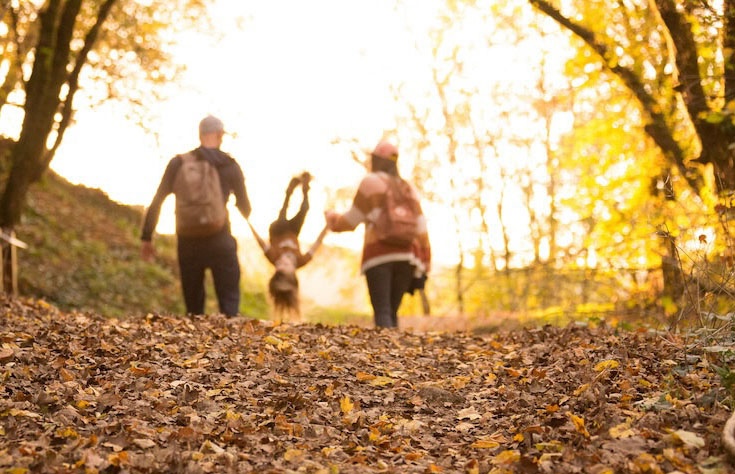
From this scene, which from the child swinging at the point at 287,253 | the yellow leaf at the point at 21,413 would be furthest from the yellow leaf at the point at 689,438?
the child swinging at the point at 287,253

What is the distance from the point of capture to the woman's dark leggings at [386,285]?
970cm

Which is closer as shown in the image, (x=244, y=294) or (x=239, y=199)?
(x=239, y=199)

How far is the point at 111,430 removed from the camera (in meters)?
5.43

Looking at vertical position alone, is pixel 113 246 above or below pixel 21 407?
above

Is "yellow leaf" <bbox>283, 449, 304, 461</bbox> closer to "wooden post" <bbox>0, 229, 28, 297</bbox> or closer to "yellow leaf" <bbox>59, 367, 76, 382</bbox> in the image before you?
"yellow leaf" <bbox>59, 367, 76, 382</bbox>

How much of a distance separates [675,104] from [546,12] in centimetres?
185

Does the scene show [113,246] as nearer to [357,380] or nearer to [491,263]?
[491,263]

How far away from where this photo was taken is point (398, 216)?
9625mm

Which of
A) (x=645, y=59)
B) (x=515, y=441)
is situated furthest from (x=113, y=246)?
(x=515, y=441)

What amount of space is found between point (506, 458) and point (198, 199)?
4.97 meters

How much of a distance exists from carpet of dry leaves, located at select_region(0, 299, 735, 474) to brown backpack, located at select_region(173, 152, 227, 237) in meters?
1.14

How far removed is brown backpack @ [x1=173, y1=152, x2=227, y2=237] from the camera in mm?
9172

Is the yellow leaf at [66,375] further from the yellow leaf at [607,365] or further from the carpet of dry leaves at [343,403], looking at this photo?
the yellow leaf at [607,365]

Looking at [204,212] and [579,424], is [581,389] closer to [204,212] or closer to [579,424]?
[579,424]
